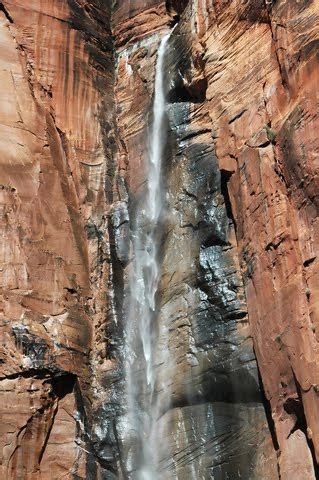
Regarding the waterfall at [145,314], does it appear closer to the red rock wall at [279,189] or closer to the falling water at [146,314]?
the falling water at [146,314]

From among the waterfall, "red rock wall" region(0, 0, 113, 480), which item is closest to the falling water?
the waterfall

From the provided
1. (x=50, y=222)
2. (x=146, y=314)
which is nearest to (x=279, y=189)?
(x=146, y=314)

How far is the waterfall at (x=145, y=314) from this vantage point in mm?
11172

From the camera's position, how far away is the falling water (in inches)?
440

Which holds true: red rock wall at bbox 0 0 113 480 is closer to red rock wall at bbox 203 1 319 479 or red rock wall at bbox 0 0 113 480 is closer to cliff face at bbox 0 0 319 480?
cliff face at bbox 0 0 319 480

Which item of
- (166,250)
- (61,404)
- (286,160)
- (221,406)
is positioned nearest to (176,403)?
(221,406)

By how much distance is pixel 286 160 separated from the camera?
34.3ft

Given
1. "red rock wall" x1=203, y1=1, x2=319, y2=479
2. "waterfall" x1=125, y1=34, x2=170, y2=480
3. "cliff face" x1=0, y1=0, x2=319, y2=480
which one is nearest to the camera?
"red rock wall" x1=203, y1=1, x2=319, y2=479

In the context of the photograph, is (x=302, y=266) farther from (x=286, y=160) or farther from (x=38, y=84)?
(x=38, y=84)

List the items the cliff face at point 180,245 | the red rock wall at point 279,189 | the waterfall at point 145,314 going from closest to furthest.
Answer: the red rock wall at point 279,189
the cliff face at point 180,245
the waterfall at point 145,314

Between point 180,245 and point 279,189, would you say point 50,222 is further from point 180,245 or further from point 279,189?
point 279,189

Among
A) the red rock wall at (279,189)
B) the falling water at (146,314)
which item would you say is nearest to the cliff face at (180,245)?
the red rock wall at (279,189)

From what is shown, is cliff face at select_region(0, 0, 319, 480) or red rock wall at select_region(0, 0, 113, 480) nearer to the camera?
cliff face at select_region(0, 0, 319, 480)

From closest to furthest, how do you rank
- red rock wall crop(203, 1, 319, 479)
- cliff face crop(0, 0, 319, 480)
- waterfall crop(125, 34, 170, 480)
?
red rock wall crop(203, 1, 319, 479) < cliff face crop(0, 0, 319, 480) < waterfall crop(125, 34, 170, 480)
